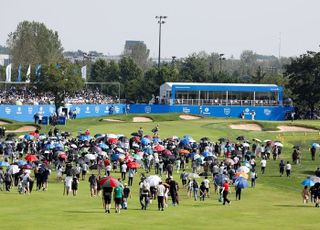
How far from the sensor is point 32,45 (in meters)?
180

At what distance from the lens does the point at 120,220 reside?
1475 inches

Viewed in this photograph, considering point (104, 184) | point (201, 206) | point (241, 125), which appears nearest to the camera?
point (104, 184)

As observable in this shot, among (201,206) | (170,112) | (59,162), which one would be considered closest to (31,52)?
(170,112)

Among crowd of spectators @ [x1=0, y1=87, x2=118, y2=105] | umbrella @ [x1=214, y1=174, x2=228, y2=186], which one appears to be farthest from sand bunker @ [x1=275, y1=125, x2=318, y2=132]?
umbrella @ [x1=214, y1=174, x2=228, y2=186]

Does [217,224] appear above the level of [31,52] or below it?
below

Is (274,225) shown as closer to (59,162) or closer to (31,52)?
(59,162)

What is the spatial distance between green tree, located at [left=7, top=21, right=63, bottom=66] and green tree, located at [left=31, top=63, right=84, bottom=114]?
6542 cm

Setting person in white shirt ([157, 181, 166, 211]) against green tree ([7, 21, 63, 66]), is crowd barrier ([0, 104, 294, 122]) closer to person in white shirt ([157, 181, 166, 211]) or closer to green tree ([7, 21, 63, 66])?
green tree ([7, 21, 63, 66])

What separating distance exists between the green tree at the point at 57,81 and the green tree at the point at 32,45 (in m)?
65.4

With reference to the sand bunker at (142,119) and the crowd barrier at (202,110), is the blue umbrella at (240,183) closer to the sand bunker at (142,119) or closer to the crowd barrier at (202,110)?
the sand bunker at (142,119)

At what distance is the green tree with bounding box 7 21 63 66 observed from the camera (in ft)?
582

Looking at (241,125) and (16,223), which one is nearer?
(16,223)

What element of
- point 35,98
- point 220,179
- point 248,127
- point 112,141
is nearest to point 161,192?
point 220,179

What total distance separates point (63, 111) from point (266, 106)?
3382 cm
